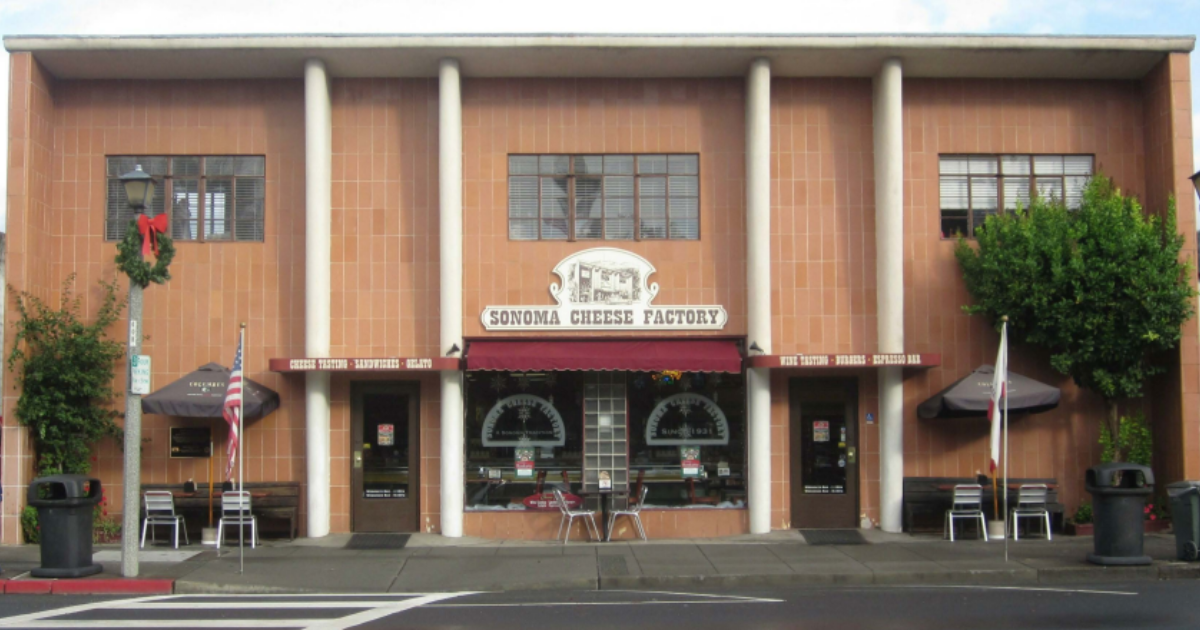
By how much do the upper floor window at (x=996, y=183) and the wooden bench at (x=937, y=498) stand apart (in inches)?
155

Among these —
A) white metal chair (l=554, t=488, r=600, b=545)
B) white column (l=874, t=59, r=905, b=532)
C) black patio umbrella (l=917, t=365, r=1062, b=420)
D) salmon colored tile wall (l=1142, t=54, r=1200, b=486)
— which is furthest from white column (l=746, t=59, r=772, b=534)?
salmon colored tile wall (l=1142, t=54, r=1200, b=486)

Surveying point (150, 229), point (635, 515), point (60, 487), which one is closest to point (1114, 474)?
point (635, 515)

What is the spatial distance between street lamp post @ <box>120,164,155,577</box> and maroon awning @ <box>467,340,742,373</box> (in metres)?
4.67

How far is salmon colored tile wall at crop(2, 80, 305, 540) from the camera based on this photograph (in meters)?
17.1

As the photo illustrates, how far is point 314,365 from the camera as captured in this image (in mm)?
16141

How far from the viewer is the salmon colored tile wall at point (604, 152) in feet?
56.3

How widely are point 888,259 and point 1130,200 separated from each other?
366 centimetres

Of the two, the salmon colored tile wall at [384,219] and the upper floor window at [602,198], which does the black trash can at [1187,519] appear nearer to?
the upper floor window at [602,198]

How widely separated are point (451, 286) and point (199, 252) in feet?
13.6

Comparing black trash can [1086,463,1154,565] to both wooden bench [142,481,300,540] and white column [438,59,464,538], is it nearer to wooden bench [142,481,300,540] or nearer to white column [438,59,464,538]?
white column [438,59,464,538]

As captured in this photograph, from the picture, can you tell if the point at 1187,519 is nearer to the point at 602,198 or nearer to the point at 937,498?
the point at 937,498

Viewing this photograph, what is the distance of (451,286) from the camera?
16.6 metres

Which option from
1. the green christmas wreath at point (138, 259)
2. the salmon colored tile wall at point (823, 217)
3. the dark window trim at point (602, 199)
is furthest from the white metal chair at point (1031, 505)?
the green christmas wreath at point (138, 259)

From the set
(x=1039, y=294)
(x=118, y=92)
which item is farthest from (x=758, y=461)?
(x=118, y=92)
